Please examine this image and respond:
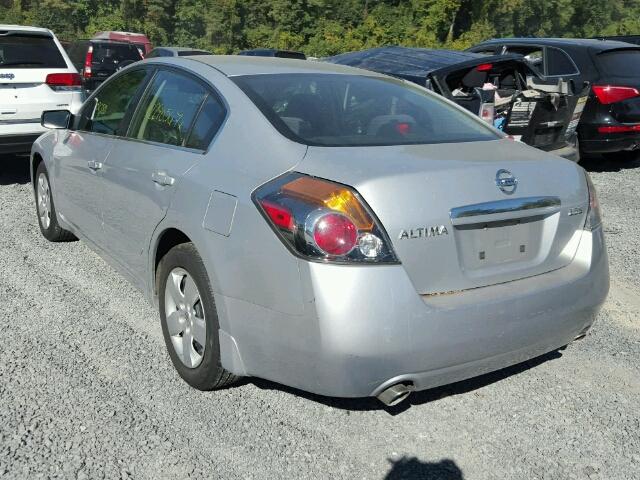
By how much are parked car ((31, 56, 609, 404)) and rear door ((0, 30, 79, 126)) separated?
419cm

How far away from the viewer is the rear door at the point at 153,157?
10.9 ft

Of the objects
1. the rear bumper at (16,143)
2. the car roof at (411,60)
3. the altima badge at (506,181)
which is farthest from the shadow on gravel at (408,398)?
the rear bumper at (16,143)

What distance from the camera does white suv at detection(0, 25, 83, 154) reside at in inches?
284

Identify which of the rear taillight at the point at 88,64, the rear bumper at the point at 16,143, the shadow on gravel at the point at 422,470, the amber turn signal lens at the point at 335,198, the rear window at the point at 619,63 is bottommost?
the rear taillight at the point at 88,64

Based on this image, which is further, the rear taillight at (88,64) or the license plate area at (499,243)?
the rear taillight at (88,64)

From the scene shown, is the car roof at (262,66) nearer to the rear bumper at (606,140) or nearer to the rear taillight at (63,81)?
the rear taillight at (63,81)

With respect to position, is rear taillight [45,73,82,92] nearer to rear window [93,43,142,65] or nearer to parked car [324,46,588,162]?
parked car [324,46,588,162]

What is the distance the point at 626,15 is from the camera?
66500 mm

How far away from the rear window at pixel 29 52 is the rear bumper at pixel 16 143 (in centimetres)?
73

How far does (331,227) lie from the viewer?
8.34ft

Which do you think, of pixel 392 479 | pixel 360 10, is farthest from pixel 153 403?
pixel 360 10

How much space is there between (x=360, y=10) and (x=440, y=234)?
1826 inches

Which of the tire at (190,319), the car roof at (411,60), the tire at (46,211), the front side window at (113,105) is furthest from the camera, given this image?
the car roof at (411,60)

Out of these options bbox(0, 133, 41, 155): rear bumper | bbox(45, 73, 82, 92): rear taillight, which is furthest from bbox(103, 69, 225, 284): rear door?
bbox(45, 73, 82, 92): rear taillight
